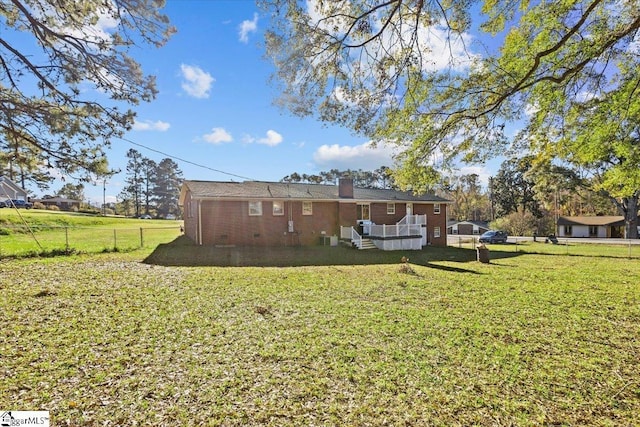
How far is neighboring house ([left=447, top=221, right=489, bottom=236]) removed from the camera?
48.1 meters

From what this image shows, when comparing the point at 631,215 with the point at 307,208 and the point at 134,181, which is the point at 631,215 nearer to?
the point at 307,208

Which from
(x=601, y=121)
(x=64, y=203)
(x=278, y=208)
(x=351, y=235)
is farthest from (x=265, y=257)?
(x=64, y=203)

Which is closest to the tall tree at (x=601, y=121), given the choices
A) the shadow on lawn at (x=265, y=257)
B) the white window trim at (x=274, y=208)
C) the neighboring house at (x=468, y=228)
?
the shadow on lawn at (x=265, y=257)

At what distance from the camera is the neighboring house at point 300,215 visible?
16266 millimetres

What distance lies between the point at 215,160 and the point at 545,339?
72.4 feet

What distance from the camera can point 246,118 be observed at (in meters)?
16.1

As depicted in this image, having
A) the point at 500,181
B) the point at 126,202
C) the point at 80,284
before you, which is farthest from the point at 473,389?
Result: the point at 126,202

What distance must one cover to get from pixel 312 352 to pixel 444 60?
5.98 m

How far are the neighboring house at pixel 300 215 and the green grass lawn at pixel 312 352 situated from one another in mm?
7922

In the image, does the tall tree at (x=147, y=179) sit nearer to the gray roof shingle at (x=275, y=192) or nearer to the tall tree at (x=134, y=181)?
the tall tree at (x=134, y=181)

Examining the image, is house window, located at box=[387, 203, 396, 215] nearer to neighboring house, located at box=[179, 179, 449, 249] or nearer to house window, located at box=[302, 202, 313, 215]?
neighboring house, located at box=[179, 179, 449, 249]

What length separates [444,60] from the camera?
19.4 feet

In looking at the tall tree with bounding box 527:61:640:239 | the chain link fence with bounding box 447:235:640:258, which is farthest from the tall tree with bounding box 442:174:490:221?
the tall tree with bounding box 527:61:640:239

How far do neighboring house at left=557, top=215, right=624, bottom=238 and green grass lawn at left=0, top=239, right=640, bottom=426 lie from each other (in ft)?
152
